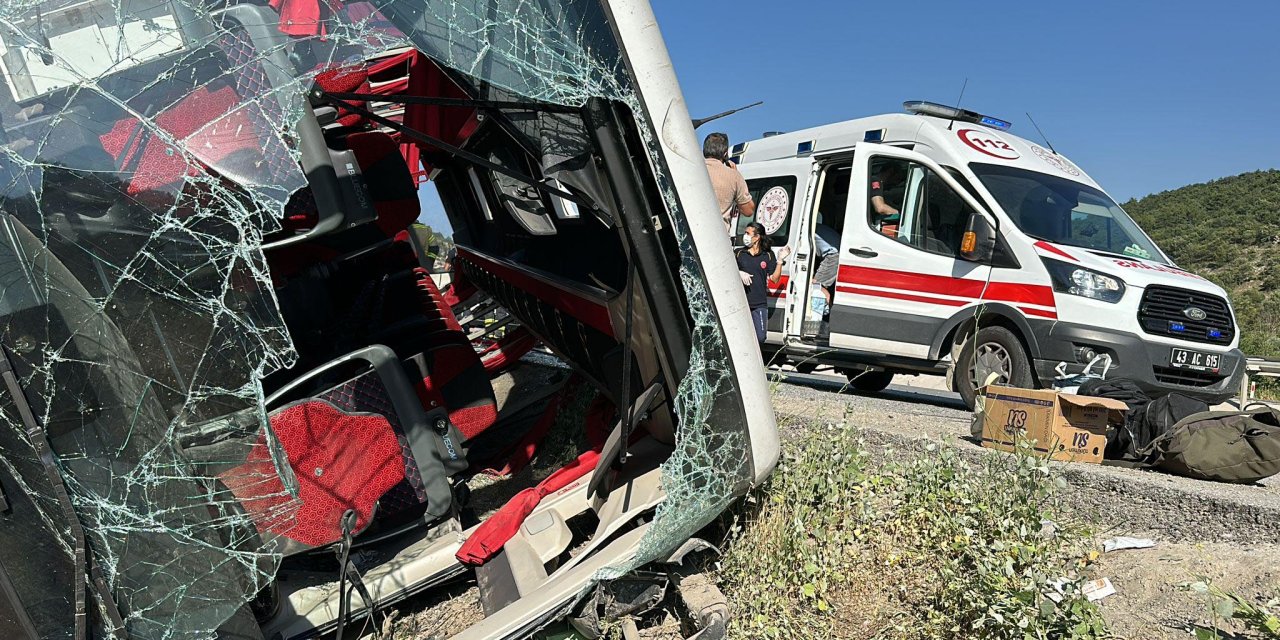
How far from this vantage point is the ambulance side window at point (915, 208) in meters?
6.40

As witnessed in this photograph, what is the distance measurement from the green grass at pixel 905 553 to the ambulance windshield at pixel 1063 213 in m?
3.43

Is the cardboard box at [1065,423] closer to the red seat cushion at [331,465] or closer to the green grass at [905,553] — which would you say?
the green grass at [905,553]

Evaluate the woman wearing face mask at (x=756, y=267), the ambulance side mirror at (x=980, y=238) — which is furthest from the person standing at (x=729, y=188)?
the ambulance side mirror at (x=980, y=238)

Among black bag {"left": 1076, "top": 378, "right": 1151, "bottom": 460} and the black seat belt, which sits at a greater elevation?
the black seat belt

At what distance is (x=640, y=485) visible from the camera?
3156 mm

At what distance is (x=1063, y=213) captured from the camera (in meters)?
6.30

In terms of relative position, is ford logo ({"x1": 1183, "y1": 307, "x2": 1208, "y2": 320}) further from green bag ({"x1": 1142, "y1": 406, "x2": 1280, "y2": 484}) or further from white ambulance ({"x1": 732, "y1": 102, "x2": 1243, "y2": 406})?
green bag ({"x1": 1142, "y1": 406, "x2": 1280, "y2": 484})

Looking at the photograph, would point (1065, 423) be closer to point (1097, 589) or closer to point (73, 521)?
point (1097, 589)

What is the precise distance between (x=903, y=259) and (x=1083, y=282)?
1.34 m

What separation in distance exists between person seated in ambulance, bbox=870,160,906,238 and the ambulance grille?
191 cm

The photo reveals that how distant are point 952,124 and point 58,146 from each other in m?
6.40

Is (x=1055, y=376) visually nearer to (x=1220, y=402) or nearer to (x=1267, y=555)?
(x=1220, y=402)

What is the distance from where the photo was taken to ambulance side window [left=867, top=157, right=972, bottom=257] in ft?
21.0

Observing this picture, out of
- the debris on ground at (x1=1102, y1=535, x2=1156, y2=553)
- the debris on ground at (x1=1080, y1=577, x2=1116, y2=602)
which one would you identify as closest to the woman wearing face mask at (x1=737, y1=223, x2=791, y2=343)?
the debris on ground at (x1=1102, y1=535, x2=1156, y2=553)
